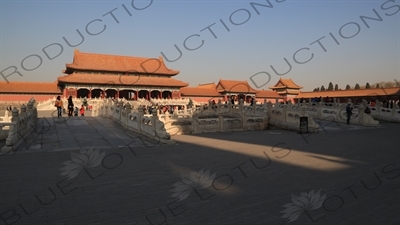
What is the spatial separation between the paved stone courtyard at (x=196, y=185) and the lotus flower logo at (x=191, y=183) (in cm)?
2

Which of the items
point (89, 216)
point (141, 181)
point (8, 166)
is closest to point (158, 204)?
point (89, 216)

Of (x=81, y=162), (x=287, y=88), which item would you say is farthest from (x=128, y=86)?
(x=81, y=162)

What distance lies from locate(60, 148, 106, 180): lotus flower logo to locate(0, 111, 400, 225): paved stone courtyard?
19 millimetres

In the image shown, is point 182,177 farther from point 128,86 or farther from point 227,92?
point 227,92

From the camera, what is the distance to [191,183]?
5.52 metres

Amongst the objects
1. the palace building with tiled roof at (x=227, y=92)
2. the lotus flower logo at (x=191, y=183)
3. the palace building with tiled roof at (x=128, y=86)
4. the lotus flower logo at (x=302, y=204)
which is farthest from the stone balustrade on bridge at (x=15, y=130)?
the palace building with tiled roof at (x=227, y=92)

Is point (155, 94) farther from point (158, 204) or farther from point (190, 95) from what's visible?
point (158, 204)

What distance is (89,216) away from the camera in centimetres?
391

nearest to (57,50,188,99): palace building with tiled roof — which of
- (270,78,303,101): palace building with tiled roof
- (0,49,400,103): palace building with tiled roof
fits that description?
(0,49,400,103): palace building with tiled roof

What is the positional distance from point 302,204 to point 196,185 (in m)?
1.79

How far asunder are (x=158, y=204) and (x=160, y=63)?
4557cm

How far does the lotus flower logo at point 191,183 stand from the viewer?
16.2 ft

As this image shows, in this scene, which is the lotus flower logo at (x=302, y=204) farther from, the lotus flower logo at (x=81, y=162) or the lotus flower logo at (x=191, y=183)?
the lotus flower logo at (x=81, y=162)

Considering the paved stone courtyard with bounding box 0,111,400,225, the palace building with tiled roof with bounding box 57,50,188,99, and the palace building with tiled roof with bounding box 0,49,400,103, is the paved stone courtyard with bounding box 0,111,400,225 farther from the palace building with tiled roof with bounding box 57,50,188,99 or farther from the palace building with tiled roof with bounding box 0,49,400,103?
the palace building with tiled roof with bounding box 57,50,188,99
